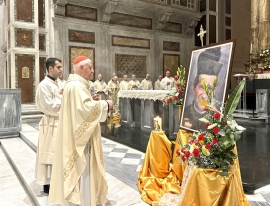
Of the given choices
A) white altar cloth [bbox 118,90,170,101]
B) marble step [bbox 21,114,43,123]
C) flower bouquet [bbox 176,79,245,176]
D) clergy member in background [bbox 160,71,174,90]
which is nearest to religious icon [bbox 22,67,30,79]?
marble step [bbox 21,114,43,123]

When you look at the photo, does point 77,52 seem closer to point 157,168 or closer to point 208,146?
point 157,168

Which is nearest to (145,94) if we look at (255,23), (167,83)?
(167,83)

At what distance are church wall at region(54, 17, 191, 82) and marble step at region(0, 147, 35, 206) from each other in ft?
21.6

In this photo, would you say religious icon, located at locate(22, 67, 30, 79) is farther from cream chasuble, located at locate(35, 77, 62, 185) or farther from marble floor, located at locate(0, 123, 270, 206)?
cream chasuble, located at locate(35, 77, 62, 185)

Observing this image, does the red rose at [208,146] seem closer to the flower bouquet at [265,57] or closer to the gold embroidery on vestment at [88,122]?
the gold embroidery on vestment at [88,122]

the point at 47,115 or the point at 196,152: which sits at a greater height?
the point at 47,115

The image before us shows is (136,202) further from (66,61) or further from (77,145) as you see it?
(66,61)

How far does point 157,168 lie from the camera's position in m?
3.18

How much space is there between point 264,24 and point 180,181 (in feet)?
35.2

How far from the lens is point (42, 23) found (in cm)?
1034

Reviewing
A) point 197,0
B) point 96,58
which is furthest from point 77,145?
point 197,0

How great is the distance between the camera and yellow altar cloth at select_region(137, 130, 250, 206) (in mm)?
2117

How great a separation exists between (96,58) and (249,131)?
753cm

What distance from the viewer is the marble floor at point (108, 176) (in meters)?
2.88
